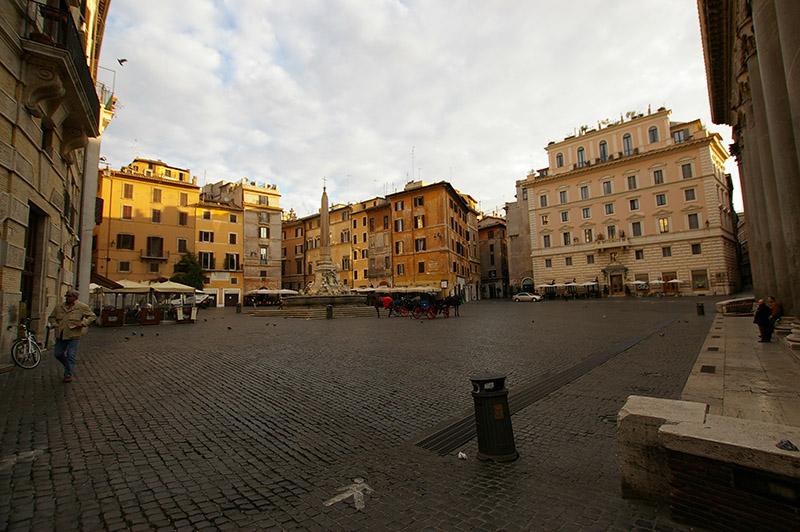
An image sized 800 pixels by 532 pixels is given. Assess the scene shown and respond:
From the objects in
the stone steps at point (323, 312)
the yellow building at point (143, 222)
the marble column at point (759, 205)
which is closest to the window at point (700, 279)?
A: the marble column at point (759, 205)

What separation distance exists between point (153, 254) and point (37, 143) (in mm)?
38825

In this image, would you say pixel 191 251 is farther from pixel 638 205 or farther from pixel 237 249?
pixel 638 205

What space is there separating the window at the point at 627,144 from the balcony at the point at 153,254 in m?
53.5

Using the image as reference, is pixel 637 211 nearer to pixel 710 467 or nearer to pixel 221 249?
pixel 221 249

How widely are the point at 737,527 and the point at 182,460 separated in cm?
423

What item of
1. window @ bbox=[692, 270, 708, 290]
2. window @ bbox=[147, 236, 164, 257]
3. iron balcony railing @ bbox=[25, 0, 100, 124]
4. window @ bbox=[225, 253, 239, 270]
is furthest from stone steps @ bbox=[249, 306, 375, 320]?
window @ bbox=[692, 270, 708, 290]

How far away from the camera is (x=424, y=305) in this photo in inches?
898

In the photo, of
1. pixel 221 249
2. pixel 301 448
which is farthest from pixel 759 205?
pixel 221 249

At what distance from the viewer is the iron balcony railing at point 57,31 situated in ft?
29.5

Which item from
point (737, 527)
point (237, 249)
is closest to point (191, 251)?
point (237, 249)

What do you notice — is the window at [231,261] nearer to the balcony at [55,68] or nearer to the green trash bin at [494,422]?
the balcony at [55,68]

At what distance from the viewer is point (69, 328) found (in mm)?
7367

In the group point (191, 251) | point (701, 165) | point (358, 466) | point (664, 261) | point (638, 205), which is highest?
point (701, 165)

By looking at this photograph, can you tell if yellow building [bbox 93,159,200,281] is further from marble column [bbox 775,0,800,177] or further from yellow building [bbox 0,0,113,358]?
marble column [bbox 775,0,800,177]
